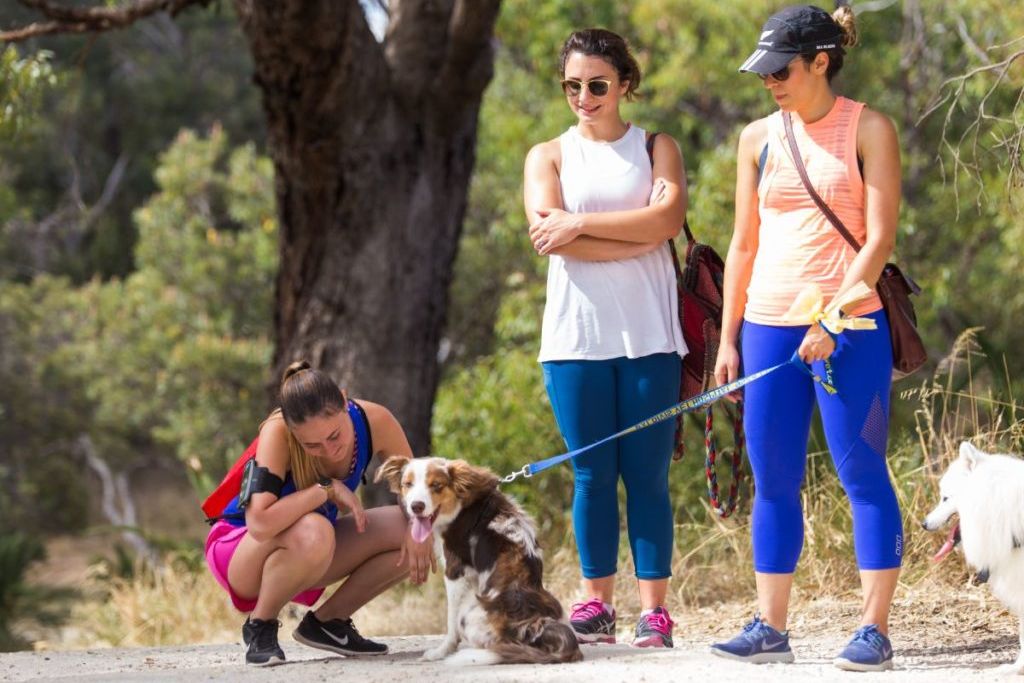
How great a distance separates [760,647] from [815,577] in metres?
2.20

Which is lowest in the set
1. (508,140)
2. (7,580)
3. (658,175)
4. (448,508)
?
(7,580)

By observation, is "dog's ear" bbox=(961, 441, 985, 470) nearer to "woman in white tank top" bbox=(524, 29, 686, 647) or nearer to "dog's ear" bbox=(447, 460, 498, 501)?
"woman in white tank top" bbox=(524, 29, 686, 647)

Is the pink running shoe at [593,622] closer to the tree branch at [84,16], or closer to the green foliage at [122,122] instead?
the tree branch at [84,16]

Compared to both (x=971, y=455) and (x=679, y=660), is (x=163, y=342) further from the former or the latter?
(x=971, y=455)

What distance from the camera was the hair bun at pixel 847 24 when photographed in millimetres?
4848

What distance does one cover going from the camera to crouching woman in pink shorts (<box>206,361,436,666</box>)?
5141 millimetres

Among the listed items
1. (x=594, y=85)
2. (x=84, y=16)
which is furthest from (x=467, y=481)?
(x=84, y=16)

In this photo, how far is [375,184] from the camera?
8.68 m

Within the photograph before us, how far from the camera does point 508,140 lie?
16.5 metres

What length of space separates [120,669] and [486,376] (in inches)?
252

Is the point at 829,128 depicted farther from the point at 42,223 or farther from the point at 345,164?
the point at 42,223

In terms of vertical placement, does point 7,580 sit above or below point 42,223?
below

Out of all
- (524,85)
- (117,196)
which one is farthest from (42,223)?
(524,85)

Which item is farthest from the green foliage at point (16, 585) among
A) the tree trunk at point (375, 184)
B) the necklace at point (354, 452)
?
the necklace at point (354, 452)
